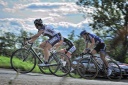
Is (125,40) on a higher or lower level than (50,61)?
lower

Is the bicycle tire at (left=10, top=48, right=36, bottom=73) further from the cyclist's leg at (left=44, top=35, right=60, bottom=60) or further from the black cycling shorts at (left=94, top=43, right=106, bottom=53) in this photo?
the black cycling shorts at (left=94, top=43, right=106, bottom=53)

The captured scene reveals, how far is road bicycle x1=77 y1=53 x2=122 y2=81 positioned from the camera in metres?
12.7

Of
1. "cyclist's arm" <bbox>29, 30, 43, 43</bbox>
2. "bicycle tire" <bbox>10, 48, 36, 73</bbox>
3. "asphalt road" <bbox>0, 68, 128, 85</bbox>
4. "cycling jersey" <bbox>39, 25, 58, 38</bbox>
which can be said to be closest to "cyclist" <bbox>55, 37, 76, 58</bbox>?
"cycling jersey" <bbox>39, 25, 58, 38</bbox>

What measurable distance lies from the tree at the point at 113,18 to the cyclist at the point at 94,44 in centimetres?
3052

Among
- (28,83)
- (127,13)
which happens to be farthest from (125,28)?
(28,83)

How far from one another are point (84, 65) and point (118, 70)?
56.9 inches

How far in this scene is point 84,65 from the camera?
12.9m

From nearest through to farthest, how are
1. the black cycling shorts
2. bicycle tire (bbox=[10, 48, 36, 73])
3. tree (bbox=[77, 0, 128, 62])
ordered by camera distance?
bicycle tire (bbox=[10, 48, 36, 73]), the black cycling shorts, tree (bbox=[77, 0, 128, 62])

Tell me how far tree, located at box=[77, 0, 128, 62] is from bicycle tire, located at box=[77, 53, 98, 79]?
101ft

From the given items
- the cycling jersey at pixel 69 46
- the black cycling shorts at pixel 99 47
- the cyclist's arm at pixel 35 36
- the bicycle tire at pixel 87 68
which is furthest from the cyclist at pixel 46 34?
the black cycling shorts at pixel 99 47

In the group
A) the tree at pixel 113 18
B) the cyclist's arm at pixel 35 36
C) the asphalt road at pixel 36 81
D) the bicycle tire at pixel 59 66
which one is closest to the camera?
the asphalt road at pixel 36 81

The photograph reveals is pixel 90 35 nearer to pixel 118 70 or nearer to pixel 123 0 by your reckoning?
pixel 118 70

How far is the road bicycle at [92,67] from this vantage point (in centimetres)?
1273

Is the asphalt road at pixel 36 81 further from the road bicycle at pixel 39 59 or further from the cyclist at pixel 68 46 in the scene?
the cyclist at pixel 68 46
